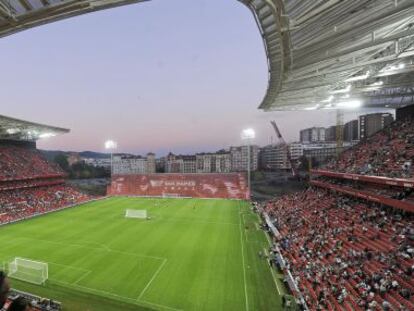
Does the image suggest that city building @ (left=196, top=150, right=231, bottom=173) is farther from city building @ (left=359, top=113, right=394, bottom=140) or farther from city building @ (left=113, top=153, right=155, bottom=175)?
city building @ (left=359, top=113, right=394, bottom=140)

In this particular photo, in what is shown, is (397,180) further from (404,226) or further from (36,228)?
(36,228)

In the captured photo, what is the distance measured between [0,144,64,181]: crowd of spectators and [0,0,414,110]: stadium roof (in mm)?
41568

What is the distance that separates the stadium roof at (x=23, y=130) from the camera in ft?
125

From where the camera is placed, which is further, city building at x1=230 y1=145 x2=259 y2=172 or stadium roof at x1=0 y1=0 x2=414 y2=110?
city building at x1=230 y1=145 x2=259 y2=172

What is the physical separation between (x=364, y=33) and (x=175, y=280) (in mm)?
17664

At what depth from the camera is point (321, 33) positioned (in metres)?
13.3

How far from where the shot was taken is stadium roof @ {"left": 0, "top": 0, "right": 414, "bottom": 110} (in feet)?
22.1

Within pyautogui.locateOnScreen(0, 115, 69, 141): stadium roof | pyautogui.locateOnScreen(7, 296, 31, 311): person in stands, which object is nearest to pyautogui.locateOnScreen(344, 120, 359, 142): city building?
pyautogui.locateOnScreen(0, 115, 69, 141): stadium roof

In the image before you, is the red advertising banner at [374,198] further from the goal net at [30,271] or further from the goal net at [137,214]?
the goal net at [137,214]

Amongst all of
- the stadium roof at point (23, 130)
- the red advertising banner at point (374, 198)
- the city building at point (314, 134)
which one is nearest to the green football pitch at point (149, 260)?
the red advertising banner at point (374, 198)

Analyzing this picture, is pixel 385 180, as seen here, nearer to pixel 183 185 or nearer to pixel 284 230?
pixel 284 230

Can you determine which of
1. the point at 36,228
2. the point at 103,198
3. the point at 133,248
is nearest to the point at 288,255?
the point at 133,248

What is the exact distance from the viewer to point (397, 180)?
58.6 ft

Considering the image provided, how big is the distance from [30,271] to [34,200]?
2767 cm
